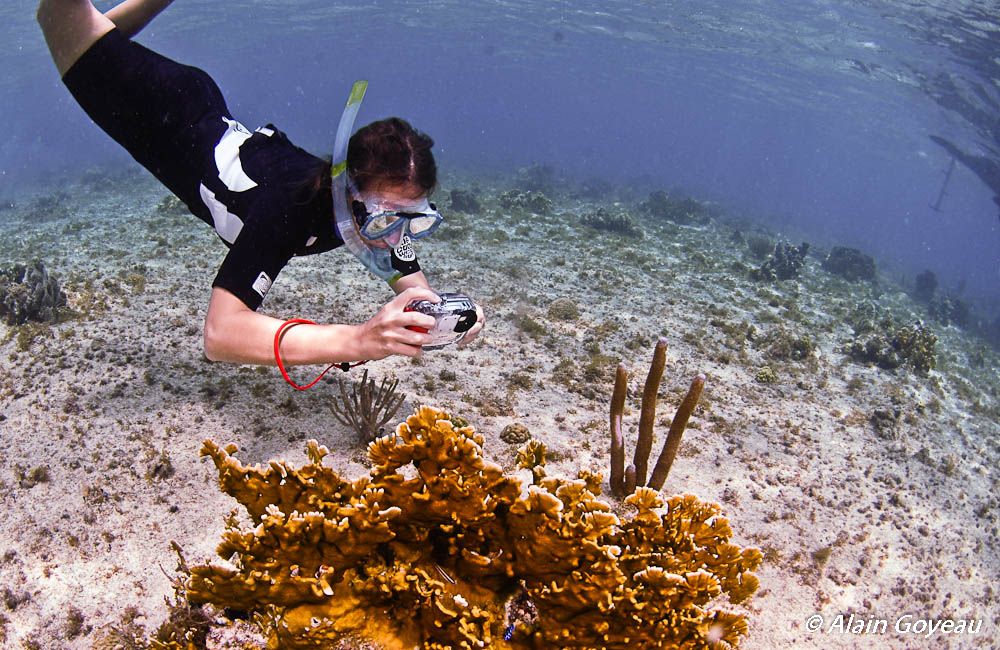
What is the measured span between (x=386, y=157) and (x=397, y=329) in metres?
1.28

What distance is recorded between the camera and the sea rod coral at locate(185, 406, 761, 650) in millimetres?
2162

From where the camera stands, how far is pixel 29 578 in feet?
10.8

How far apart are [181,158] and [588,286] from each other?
7.94 m

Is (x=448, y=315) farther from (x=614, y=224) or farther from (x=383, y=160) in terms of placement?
(x=614, y=224)

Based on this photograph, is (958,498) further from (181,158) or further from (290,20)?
(290,20)

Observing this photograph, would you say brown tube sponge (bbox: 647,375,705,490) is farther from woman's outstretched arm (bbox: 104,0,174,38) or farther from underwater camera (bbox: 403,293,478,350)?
woman's outstretched arm (bbox: 104,0,174,38)

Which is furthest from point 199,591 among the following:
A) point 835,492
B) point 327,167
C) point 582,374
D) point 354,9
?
point 354,9

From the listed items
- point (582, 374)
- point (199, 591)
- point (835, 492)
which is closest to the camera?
point (199, 591)

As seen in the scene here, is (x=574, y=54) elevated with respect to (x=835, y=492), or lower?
elevated

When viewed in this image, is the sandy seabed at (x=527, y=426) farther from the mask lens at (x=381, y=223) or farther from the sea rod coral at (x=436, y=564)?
the mask lens at (x=381, y=223)

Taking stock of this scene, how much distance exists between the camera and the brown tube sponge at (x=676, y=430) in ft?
13.3

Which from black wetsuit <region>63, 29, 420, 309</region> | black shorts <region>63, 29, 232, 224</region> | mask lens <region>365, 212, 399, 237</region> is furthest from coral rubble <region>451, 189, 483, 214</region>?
mask lens <region>365, 212, 399, 237</region>

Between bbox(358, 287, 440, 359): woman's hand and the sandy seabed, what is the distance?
2.22m

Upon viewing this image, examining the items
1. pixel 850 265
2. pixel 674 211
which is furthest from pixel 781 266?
pixel 674 211
